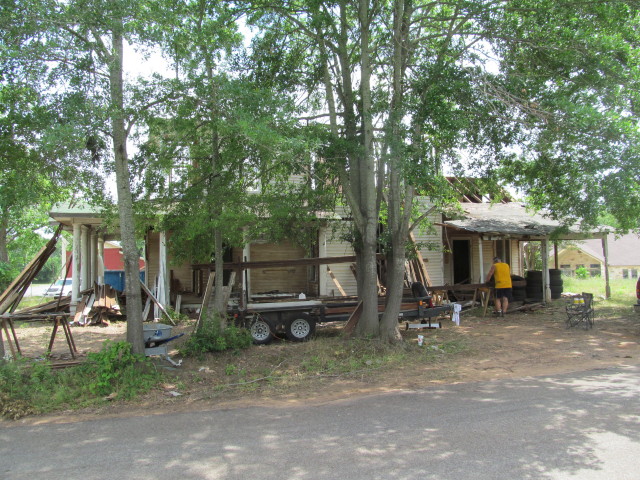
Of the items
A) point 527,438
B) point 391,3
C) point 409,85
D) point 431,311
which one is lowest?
point 527,438

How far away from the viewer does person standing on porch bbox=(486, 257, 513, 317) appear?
1366cm

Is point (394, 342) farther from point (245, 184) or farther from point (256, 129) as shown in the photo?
point (256, 129)

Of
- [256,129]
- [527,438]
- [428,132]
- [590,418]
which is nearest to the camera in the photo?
[527,438]

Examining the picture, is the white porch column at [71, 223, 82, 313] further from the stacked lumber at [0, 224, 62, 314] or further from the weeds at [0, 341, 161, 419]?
the weeds at [0, 341, 161, 419]

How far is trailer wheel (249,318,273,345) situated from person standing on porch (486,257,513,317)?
7.19 metres

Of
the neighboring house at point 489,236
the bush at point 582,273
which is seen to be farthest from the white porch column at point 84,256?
the bush at point 582,273

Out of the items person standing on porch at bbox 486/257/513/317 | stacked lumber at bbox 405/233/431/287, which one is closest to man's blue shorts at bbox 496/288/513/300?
person standing on porch at bbox 486/257/513/317

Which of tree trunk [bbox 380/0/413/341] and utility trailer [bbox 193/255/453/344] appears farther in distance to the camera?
utility trailer [bbox 193/255/453/344]

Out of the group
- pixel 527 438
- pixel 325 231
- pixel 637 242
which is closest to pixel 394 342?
pixel 527 438

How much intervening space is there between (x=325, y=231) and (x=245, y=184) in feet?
21.8

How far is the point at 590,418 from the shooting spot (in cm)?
521

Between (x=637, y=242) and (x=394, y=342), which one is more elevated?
(x=637, y=242)

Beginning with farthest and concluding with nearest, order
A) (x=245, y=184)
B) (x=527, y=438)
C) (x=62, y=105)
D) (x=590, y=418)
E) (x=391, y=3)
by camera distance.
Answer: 1. (x=391, y=3)
2. (x=245, y=184)
3. (x=62, y=105)
4. (x=590, y=418)
5. (x=527, y=438)

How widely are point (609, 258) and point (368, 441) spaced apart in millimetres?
45565
